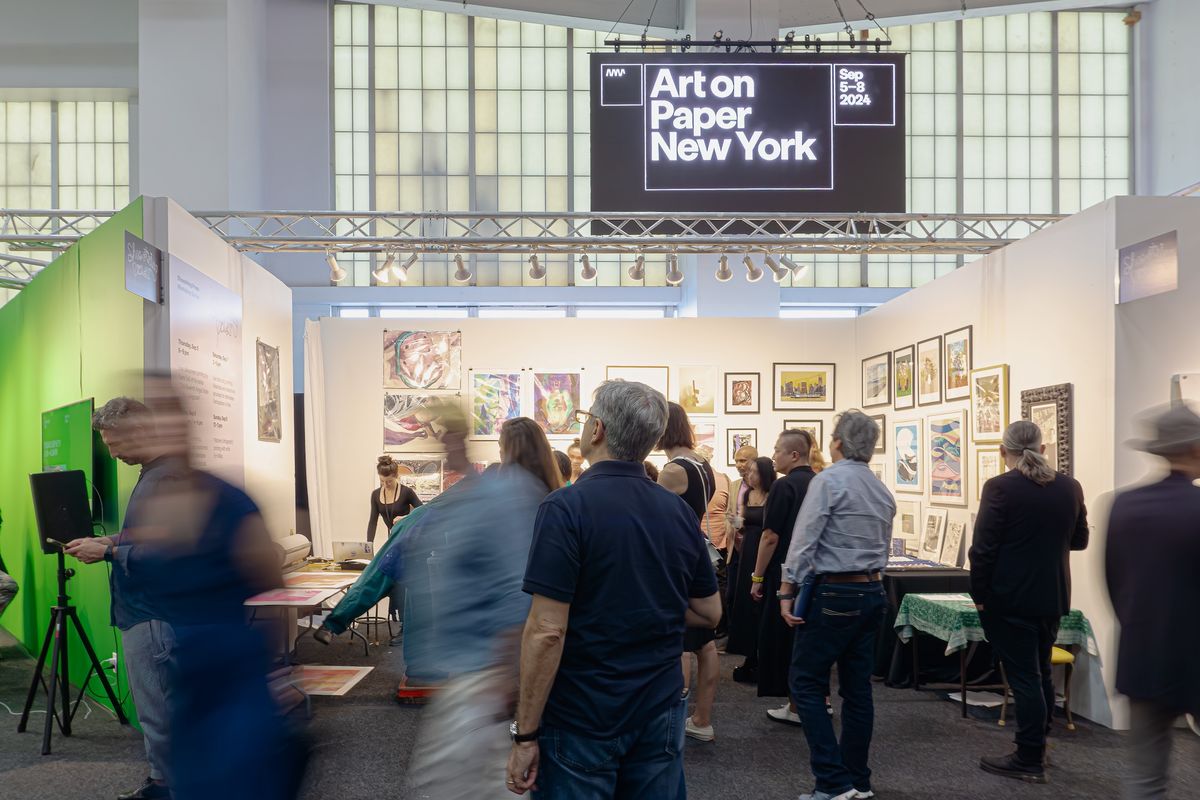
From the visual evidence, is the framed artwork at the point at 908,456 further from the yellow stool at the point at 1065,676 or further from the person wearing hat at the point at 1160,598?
the person wearing hat at the point at 1160,598

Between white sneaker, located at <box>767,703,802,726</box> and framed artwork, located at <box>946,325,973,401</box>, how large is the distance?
312 centimetres

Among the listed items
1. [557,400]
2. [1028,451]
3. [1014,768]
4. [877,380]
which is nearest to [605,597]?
[1028,451]

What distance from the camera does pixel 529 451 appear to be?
262 centimetres

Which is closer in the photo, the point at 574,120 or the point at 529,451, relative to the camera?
the point at 529,451

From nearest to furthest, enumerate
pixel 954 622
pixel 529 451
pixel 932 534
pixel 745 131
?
pixel 529 451 < pixel 954 622 < pixel 745 131 < pixel 932 534

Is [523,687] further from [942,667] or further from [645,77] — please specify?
[645,77]

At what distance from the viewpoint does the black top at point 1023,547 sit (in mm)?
4133

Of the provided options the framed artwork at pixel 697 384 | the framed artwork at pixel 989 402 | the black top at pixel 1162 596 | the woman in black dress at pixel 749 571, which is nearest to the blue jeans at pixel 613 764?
the black top at pixel 1162 596

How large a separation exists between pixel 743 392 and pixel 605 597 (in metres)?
8.17

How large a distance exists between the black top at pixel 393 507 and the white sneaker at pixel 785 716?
14.0 ft

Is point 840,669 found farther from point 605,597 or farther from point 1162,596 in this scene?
point 605,597

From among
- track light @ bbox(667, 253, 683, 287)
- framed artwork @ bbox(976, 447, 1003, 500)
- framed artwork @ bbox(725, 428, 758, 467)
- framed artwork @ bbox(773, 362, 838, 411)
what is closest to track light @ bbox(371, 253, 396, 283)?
track light @ bbox(667, 253, 683, 287)

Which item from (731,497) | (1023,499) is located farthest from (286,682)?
(731,497)

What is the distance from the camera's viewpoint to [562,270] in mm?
14391
